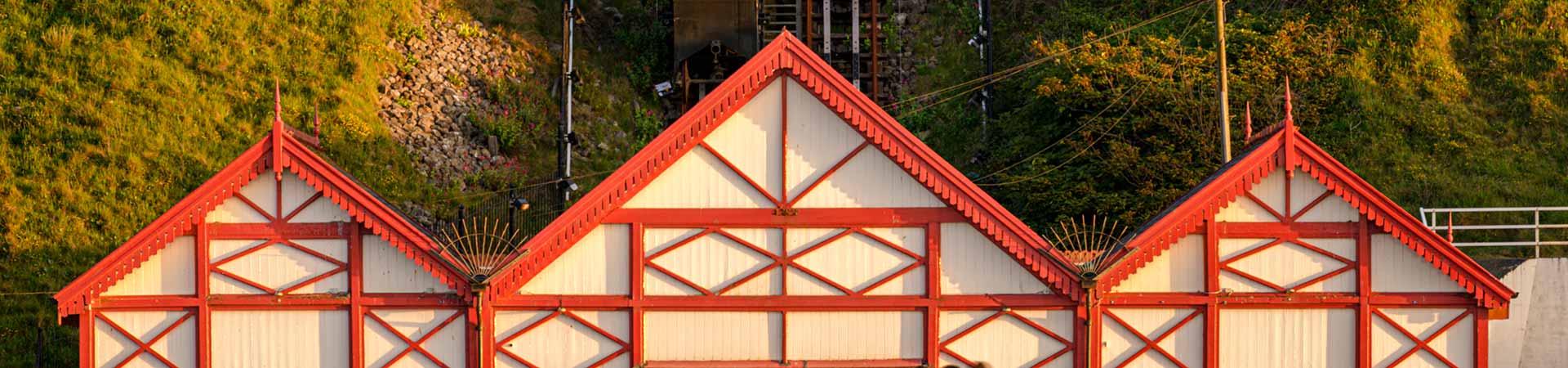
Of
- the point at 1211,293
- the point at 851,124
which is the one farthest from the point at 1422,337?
the point at 851,124

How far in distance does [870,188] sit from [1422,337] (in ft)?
31.7

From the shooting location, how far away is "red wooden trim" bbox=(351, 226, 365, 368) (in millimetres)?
24750

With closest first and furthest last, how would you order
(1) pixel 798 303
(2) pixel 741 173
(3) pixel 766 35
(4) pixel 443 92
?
1. (2) pixel 741 173
2. (1) pixel 798 303
3. (4) pixel 443 92
4. (3) pixel 766 35

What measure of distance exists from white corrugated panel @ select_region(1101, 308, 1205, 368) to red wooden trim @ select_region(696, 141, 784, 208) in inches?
234

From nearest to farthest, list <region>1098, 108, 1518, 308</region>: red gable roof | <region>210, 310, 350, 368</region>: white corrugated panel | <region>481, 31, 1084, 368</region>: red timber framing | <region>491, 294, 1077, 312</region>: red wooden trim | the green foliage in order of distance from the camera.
Result: 1. <region>1098, 108, 1518, 308</region>: red gable roof
2. <region>481, 31, 1084, 368</region>: red timber framing
3. <region>491, 294, 1077, 312</region>: red wooden trim
4. <region>210, 310, 350, 368</region>: white corrugated panel
5. the green foliage

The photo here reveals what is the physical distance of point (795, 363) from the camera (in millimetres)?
25000

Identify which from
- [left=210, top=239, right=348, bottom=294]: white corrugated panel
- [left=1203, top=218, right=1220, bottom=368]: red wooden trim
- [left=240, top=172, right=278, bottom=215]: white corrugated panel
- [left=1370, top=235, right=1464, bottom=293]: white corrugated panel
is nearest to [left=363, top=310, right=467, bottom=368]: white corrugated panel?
[left=210, top=239, right=348, bottom=294]: white corrugated panel

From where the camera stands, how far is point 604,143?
4225 cm

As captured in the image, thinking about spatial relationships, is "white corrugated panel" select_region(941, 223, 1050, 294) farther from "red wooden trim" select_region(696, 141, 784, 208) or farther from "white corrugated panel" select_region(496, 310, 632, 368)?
"white corrugated panel" select_region(496, 310, 632, 368)

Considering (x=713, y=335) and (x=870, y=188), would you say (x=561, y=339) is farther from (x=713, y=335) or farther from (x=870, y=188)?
(x=870, y=188)

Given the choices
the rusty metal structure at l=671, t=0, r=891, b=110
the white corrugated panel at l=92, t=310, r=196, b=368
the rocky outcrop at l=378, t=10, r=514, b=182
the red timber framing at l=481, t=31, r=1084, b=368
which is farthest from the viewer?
the rusty metal structure at l=671, t=0, r=891, b=110

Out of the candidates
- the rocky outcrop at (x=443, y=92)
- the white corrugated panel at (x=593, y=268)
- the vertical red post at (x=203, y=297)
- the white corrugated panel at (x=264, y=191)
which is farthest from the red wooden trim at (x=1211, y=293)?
the rocky outcrop at (x=443, y=92)

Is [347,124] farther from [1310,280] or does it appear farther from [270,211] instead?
[1310,280]

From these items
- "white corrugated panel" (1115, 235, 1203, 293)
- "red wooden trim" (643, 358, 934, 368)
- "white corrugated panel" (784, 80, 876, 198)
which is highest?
"white corrugated panel" (784, 80, 876, 198)
